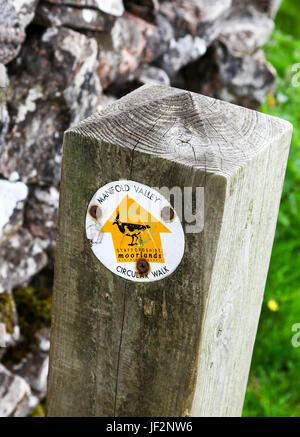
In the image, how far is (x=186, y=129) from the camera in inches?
49.9

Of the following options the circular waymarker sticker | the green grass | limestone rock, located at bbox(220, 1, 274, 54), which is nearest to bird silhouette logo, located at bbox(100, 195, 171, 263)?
the circular waymarker sticker

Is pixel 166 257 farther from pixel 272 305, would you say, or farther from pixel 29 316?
pixel 272 305

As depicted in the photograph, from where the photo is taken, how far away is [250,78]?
335 centimetres

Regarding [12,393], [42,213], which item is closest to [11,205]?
Result: [42,213]

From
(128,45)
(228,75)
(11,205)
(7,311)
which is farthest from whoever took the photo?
(228,75)

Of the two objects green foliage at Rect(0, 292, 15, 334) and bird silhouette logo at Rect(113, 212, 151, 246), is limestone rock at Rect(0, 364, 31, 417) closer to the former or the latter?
green foliage at Rect(0, 292, 15, 334)

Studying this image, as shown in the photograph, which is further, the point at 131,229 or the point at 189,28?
the point at 189,28

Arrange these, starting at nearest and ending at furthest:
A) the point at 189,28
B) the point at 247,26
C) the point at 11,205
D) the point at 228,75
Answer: the point at 11,205
the point at 189,28
the point at 228,75
the point at 247,26

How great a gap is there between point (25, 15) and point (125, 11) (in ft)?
2.80

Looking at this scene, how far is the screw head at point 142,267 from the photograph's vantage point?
128 cm

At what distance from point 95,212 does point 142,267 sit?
6.6 inches

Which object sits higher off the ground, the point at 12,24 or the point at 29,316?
the point at 12,24

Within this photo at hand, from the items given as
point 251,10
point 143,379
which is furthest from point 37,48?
point 251,10

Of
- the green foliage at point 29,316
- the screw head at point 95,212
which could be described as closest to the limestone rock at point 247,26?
the green foliage at point 29,316
